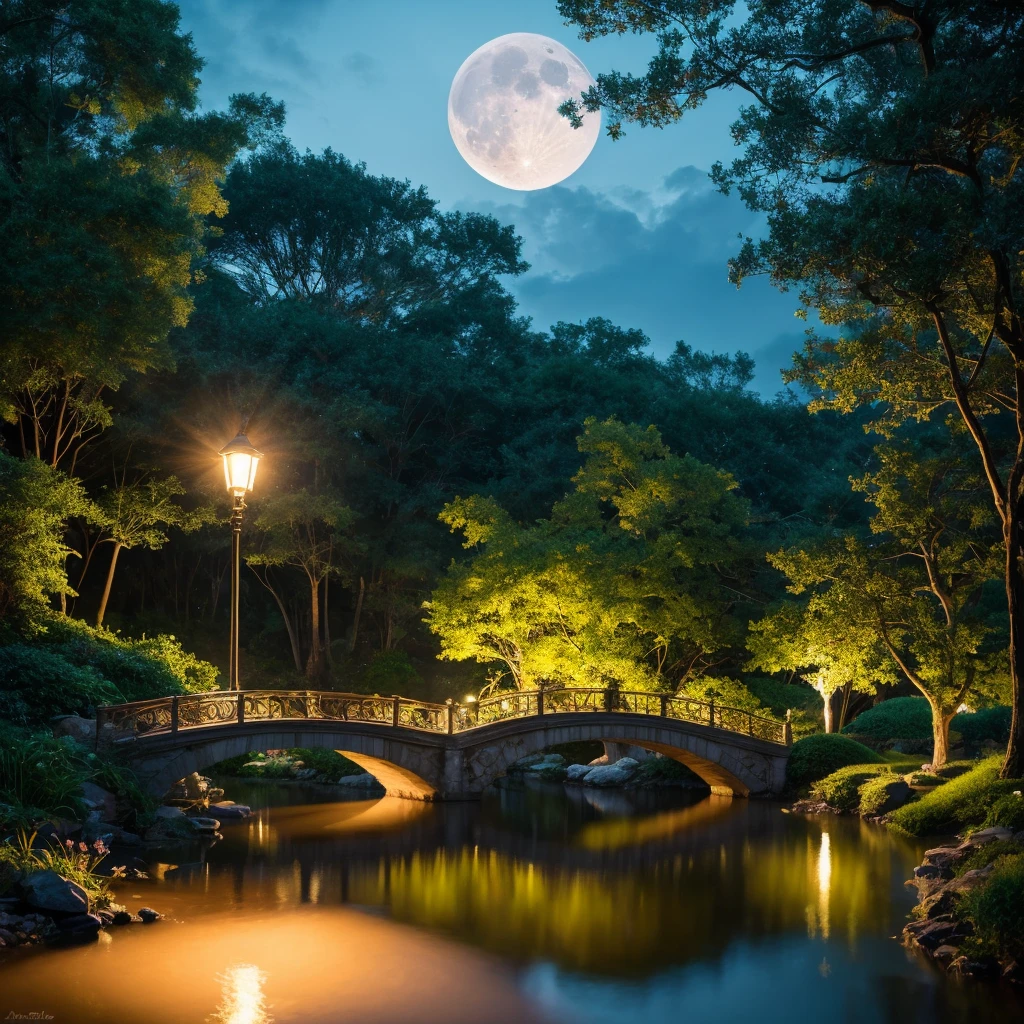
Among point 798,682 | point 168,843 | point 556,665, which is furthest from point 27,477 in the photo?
point 798,682

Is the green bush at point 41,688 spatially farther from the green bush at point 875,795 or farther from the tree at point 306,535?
the green bush at point 875,795

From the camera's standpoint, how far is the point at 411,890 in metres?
13.0

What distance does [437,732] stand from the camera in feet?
64.8

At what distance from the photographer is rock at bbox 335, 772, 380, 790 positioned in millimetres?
24375

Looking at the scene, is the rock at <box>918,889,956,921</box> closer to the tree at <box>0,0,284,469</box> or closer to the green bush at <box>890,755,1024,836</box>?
the green bush at <box>890,755,1024,836</box>

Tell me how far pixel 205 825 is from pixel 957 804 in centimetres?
1187

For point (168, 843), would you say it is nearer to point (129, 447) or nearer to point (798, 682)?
point (129, 447)

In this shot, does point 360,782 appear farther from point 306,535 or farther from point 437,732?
point 306,535

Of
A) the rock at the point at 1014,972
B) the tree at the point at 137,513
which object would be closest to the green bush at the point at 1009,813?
the rock at the point at 1014,972

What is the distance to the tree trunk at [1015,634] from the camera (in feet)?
47.4

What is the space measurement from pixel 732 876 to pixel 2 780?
30.8ft

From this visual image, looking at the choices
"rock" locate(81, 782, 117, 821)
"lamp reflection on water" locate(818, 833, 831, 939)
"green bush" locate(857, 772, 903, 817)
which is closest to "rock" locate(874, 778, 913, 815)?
"green bush" locate(857, 772, 903, 817)

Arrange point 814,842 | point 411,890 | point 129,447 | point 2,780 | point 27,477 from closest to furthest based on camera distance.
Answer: point 2,780
point 411,890
point 814,842
point 27,477
point 129,447

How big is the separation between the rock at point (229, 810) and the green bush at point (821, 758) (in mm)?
11606
